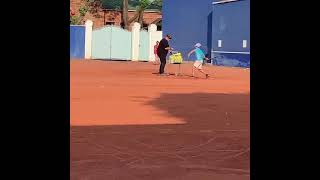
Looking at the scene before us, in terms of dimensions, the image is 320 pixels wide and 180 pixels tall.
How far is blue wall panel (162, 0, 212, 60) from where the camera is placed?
116 feet

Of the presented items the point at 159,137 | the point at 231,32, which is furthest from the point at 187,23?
the point at 159,137

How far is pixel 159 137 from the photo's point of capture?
22.5ft

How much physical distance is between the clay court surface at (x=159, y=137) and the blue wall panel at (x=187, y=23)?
2323 centimetres

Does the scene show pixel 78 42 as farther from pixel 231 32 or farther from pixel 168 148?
pixel 168 148

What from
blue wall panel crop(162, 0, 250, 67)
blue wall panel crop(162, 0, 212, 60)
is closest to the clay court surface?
blue wall panel crop(162, 0, 250, 67)

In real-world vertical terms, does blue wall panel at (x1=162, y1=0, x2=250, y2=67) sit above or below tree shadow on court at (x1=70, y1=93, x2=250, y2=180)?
above

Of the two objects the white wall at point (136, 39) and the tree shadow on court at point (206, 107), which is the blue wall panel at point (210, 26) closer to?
the white wall at point (136, 39)

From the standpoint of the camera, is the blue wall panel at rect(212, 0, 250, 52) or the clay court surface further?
the blue wall panel at rect(212, 0, 250, 52)

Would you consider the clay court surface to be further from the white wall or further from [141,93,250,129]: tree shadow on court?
the white wall

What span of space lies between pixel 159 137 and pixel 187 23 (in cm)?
3054

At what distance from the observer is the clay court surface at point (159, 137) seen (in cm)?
494

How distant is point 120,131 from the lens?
7336mm

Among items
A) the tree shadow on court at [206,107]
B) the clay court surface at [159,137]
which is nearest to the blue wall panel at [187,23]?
the tree shadow on court at [206,107]

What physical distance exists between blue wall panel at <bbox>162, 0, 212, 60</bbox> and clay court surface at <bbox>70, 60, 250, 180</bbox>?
23230 mm
